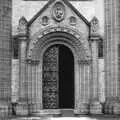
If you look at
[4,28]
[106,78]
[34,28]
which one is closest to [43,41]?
[34,28]

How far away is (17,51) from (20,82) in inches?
55.8

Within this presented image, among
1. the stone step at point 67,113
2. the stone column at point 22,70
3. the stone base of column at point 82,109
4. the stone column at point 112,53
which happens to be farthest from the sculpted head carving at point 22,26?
the stone base of column at point 82,109

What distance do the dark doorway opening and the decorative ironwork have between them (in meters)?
0.24

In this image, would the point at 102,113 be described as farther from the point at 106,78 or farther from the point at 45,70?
the point at 45,70

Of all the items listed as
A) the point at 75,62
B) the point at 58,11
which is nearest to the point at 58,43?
the point at 75,62

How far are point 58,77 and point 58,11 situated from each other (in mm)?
3043

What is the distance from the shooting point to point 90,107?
583 inches

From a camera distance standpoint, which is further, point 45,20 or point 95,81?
point 45,20

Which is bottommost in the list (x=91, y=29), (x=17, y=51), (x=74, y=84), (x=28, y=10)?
(x=74, y=84)

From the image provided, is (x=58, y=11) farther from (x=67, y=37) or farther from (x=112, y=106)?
(x=112, y=106)

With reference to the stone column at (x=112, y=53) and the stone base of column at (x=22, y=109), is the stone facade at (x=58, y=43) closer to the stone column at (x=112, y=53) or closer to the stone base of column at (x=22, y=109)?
the stone base of column at (x=22, y=109)

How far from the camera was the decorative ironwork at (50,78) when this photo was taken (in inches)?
607

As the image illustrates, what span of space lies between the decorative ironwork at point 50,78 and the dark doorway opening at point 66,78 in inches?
9.3

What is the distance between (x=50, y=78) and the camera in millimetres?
15578
